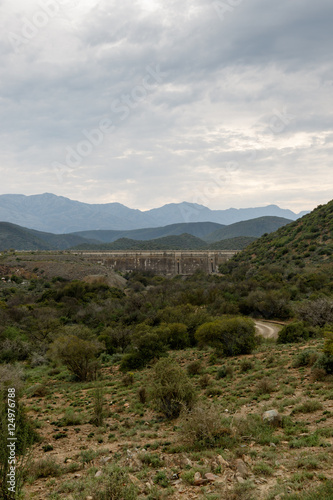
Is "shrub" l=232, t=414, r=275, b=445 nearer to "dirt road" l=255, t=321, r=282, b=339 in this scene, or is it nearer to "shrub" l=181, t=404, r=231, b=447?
"shrub" l=181, t=404, r=231, b=447

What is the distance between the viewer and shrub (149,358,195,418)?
39.6 feet

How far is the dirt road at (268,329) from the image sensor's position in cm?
2555

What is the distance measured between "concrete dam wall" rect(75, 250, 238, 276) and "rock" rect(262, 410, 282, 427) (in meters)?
78.8

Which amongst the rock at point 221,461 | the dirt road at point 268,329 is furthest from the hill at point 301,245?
the rock at point 221,461

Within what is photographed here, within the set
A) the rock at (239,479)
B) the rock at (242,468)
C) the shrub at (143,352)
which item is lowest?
the shrub at (143,352)

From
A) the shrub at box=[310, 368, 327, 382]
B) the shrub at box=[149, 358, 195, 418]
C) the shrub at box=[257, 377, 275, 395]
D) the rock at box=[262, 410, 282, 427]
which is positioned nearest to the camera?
the rock at box=[262, 410, 282, 427]

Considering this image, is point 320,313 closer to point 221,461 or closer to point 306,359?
point 306,359

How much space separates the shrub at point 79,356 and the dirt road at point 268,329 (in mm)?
12320

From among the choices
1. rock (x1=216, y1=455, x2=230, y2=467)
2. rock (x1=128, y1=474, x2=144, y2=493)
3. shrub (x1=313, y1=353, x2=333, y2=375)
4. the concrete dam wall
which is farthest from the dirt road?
the concrete dam wall

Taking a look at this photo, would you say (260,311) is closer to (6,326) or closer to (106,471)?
(6,326)

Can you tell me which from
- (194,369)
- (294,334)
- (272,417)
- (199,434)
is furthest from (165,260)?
(199,434)

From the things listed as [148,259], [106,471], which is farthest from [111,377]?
[148,259]

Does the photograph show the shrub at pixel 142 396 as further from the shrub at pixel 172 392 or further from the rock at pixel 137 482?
the rock at pixel 137 482

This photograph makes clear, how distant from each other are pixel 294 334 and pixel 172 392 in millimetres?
11612
